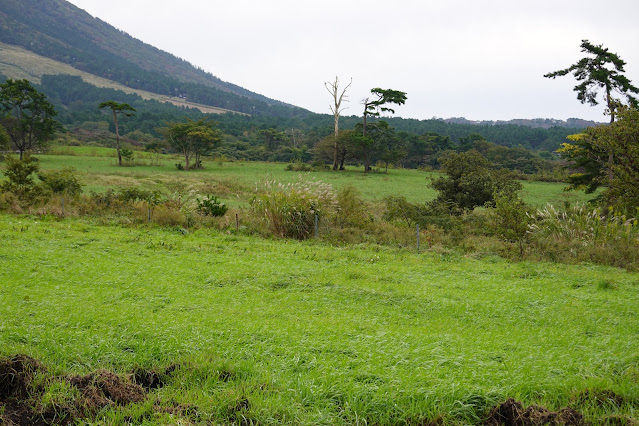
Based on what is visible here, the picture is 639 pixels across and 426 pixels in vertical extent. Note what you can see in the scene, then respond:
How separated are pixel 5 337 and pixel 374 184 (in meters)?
33.4

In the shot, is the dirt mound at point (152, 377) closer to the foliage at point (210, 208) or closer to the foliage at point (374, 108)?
the foliage at point (210, 208)

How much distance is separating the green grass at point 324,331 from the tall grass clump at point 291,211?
416cm

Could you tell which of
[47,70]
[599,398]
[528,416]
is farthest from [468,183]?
[47,70]

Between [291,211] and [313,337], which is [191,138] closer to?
[291,211]

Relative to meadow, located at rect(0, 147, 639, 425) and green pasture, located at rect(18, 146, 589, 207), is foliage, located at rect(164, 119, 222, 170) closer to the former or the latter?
green pasture, located at rect(18, 146, 589, 207)

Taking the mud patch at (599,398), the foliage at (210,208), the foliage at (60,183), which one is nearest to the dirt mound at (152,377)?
the mud patch at (599,398)

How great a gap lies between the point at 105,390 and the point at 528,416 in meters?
3.24

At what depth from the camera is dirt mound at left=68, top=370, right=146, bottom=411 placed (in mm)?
3506

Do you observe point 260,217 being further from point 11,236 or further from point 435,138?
point 435,138

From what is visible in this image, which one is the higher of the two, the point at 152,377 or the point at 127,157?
the point at 127,157

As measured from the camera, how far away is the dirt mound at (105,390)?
138 inches

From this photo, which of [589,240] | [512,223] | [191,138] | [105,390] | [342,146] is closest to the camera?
[105,390]

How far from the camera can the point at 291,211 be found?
14.0m

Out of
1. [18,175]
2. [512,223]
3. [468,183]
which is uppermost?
[468,183]
